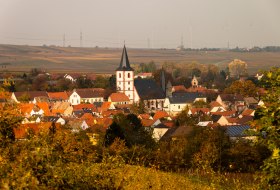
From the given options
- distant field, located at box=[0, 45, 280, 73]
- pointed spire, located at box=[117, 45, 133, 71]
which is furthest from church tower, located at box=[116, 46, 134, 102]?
distant field, located at box=[0, 45, 280, 73]

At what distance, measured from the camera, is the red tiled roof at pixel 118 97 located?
60341 mm

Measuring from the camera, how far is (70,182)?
20.6ft

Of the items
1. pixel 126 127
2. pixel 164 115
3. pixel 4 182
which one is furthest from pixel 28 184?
pixel 164 115

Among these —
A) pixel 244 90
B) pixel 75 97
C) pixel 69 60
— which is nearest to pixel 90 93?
pixel 75 97

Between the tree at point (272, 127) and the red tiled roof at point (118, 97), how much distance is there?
53147mm

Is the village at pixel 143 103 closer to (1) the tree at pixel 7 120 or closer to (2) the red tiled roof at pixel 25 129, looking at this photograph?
(2) the red tiled roof at pixel 25 129

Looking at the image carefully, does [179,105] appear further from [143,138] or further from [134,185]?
[134,185]

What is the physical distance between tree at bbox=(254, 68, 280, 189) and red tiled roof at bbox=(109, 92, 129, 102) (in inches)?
2092

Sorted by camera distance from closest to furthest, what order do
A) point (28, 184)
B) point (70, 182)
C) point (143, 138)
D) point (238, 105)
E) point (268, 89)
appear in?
point (28, 184) → point (70, 182) → point (268, 89) → point (143, 138) → point (238, 105)

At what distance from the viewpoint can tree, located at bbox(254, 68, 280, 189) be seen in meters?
6.59

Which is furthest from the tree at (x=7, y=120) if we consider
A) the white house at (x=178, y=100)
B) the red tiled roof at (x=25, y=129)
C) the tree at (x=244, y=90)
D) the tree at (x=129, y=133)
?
the tree at (x=244, y=90)

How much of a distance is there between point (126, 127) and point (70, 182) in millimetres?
21575

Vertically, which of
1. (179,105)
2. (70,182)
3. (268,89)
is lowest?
(179,105)

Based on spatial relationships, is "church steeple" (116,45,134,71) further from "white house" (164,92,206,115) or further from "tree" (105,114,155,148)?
"tree" (105,114,155,148)
